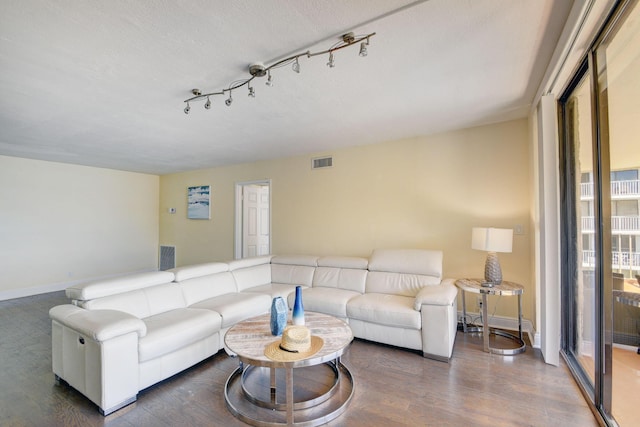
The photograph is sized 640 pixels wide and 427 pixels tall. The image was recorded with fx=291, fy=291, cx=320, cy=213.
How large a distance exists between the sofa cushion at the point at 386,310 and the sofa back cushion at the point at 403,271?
0.21 meters

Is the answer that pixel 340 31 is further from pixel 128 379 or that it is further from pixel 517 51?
pixel 128 379

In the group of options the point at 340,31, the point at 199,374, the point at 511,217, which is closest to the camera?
the point at 340,31

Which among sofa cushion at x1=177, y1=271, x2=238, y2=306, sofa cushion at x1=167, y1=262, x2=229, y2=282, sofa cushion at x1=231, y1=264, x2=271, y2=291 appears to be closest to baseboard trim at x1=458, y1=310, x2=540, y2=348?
sofa cushion at x1=231, y1=264, x2=271, y2=291

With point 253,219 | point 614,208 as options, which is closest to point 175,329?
point 614,208

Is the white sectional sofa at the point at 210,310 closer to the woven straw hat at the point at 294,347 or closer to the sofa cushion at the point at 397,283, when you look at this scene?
the sofa cushion at the point at 397,283

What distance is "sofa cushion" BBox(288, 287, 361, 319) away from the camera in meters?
3.22

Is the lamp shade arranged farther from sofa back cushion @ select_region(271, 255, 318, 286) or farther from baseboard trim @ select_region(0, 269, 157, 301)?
baseboard trim @ select_region(0, 269, 157, 301)

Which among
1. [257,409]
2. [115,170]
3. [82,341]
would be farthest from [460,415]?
[115,170]

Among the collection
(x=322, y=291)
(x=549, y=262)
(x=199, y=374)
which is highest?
(x=549, y=262)

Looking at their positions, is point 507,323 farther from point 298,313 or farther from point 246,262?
point 246,262

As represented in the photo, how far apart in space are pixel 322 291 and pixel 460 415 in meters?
1.92

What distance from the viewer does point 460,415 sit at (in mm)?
1938

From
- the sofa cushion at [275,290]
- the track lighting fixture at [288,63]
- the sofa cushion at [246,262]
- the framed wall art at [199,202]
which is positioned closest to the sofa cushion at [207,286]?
the sofa cushion at [246,262]

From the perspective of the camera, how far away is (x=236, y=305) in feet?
9.85
